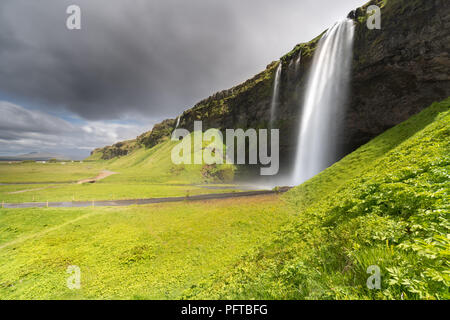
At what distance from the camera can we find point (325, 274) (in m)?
4.02

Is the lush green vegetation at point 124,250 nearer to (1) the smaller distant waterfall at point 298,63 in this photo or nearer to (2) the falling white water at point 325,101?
(2) the falling white water at point 325,101

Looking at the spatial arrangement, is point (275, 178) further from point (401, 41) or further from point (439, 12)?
point (439, 12)

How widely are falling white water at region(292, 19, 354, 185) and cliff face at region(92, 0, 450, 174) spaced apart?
2039 mm

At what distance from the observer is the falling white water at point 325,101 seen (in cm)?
4306

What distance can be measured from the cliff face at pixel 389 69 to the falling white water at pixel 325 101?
204cm

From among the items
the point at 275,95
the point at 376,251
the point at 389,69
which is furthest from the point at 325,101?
the point at 376,251

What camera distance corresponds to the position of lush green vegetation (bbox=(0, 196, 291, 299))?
8.78 meters

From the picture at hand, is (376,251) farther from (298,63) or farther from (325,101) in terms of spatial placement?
(298,63)

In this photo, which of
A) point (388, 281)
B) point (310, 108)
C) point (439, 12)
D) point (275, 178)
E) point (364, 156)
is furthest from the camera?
point (275, 178)

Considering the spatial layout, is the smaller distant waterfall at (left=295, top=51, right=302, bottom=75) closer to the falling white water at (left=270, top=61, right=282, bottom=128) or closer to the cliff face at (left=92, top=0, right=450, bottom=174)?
the cliff face at (left=92, top=0, right=450, bottom=174)

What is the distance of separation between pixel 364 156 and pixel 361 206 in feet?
59.1

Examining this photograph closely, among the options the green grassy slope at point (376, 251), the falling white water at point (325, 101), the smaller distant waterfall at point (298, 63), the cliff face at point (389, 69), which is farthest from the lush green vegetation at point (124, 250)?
the smaller distant waterfall at point (298, 63)

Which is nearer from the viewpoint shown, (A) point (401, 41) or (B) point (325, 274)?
(B) point (325, 274)

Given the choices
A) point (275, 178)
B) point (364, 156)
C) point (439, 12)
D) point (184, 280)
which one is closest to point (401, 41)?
point (439, 12)
